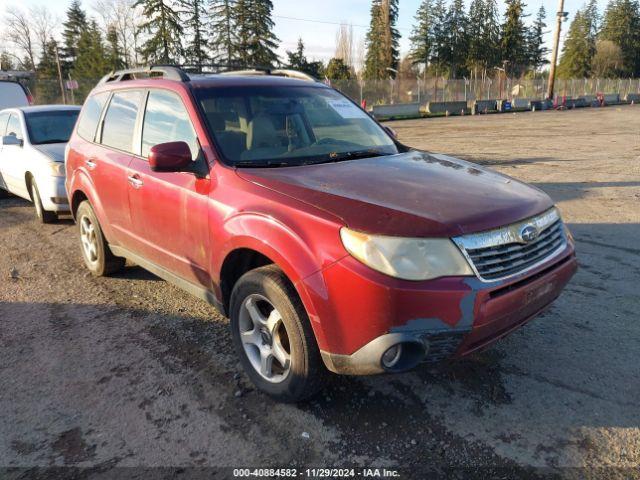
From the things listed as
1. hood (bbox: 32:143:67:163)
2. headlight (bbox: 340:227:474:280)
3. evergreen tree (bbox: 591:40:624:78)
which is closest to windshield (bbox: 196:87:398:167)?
headlight (bbox: 340:227:474:280)

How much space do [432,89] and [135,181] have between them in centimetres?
4308

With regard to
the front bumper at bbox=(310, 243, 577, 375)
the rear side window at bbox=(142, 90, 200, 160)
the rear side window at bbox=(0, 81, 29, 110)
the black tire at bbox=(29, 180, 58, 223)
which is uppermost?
the rear side window at bbox=(0, 81, 29, 110)

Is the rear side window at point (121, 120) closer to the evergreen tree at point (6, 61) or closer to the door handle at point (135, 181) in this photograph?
the door handle at point (135, 181)

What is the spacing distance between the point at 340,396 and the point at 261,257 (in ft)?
3.17

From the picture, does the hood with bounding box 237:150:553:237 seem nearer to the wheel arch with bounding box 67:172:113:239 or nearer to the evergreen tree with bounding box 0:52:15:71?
the wheel arch with bounding box 67:172:113:239

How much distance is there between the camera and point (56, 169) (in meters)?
6.79

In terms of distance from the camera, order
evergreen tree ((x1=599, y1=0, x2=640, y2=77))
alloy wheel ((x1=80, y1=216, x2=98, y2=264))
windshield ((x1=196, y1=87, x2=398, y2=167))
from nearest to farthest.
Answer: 1. windshield ((x1=196, y1=87, x2=398, y2=167))
2. alloy wheel ((x1=80, y1=216, x2=98, y2=264))
3. evergreen tree ((x1=599, y1=0, x2=640, y2=77))

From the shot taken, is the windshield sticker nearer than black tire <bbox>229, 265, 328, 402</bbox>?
No

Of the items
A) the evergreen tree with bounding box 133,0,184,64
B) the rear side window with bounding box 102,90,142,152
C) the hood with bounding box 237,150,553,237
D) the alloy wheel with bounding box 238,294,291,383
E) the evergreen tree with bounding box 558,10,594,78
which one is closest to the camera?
the hood with bounding box 237,150,553,237

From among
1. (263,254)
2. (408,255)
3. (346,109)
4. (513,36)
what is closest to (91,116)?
(346,109)

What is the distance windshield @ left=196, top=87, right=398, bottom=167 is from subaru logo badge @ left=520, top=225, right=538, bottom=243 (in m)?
1.31

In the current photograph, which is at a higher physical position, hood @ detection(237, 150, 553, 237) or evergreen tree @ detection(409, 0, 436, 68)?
evergreen tree @ detection(409, 0, 436, 68)

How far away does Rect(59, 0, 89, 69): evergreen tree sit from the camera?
2638 inches

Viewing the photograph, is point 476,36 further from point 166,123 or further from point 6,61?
point 166,123
